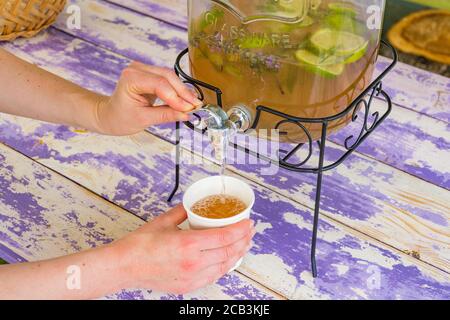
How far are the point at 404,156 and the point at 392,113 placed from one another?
135 millimetres

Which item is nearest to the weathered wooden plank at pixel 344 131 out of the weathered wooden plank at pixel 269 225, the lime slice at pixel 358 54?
the weathered wooden plank at pixel 269 225

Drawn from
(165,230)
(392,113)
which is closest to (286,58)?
(165,230)

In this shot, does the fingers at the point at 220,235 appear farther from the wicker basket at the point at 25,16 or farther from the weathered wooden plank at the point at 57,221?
the wicker basket at the point at 25,16

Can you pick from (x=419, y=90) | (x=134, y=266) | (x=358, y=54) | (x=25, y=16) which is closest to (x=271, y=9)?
(x=358, y=54)

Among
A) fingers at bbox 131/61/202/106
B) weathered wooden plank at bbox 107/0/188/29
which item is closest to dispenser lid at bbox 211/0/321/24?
fingers at bbox 131/61/202/106

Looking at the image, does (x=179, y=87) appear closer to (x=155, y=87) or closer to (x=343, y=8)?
(x=155, y=87)

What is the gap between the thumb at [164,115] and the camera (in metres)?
0.90

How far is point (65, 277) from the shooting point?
0.83 metres

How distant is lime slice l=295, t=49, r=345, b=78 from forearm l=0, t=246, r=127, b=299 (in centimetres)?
36

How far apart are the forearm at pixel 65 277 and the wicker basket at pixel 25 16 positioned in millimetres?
765

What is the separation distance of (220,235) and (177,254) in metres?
0.06

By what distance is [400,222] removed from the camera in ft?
3.39
